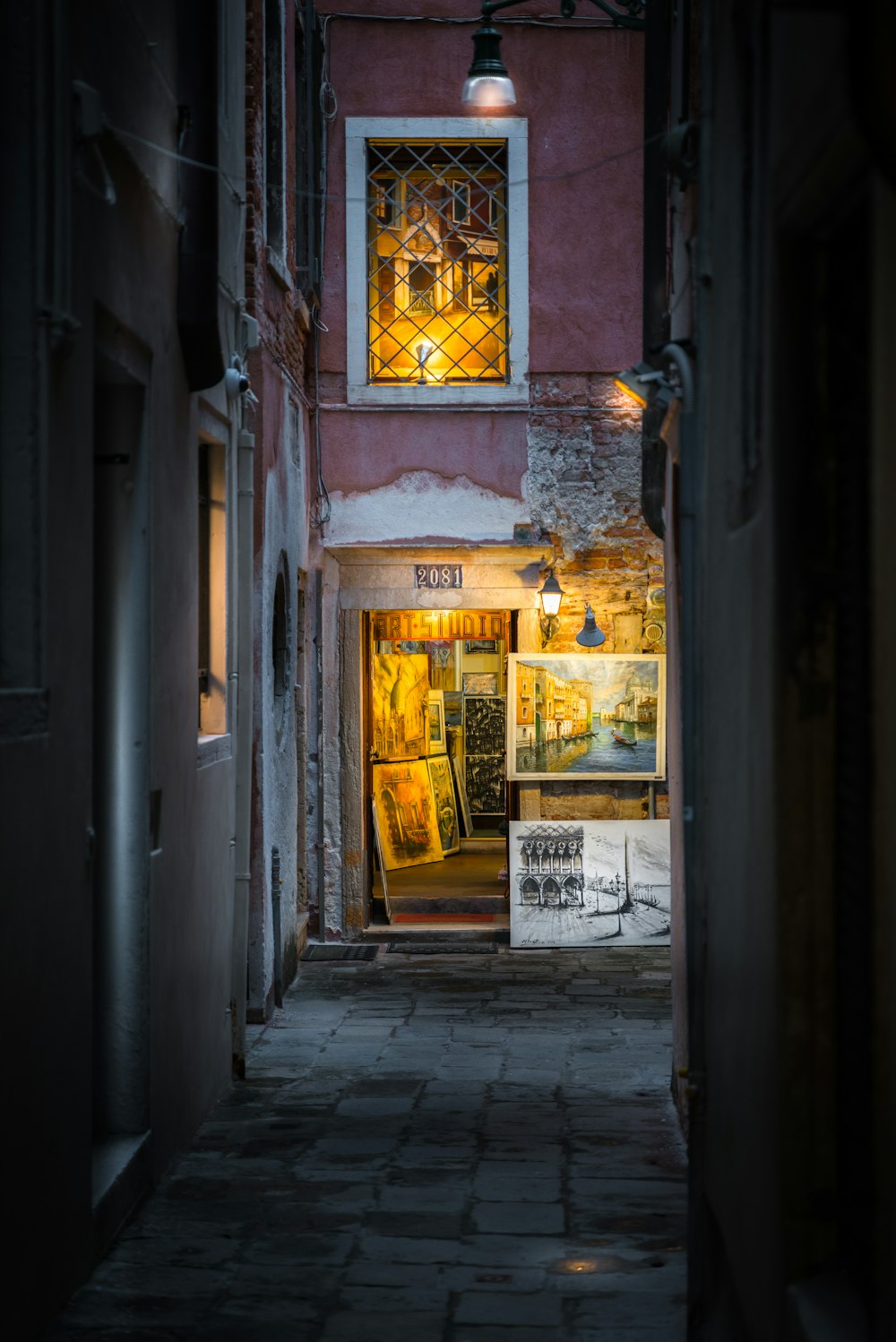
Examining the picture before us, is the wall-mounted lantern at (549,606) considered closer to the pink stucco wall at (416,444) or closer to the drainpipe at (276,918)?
the pink stucco wall at (416,444)

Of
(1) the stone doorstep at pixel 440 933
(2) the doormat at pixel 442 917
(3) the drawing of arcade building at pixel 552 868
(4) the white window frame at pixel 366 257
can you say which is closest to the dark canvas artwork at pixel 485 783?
(2) the doormat at pixel 442 917

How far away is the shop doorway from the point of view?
1550cm

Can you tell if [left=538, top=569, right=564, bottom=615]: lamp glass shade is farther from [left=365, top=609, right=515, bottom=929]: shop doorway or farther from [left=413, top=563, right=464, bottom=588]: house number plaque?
[left=413, top=563, right=464, bottom=588]: house number plaque

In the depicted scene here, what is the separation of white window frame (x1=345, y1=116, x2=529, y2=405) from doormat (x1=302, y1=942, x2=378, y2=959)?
442cm

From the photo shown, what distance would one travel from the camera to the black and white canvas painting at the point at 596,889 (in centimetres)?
1408

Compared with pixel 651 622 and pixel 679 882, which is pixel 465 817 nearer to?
pixel 651 622

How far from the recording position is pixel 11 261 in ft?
17.3

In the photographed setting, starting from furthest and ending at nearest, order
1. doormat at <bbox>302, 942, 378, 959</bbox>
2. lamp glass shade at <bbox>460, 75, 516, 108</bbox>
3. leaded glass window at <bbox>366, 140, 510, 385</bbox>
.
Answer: leaded glass window at <bbox>366, 140, 510, 385</bbox>, doormat at <bbox>302, 942, 378, 959</bbox>, lamp glass shade at <bbox>460, 75, 516, 108</bbox>

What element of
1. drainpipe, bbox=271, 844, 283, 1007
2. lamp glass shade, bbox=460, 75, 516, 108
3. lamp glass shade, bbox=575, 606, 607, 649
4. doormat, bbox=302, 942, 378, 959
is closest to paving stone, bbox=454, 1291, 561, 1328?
drainpipe, bbox=271, 844, 283, 1007

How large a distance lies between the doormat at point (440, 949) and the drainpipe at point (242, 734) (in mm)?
4564

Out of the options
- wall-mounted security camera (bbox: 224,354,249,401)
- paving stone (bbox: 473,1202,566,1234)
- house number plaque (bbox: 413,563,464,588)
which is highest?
wall-mounted security camera (bbox: 224,354,249,401)

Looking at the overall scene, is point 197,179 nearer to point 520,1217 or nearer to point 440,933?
point 520,1217

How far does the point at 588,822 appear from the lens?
14.3 m

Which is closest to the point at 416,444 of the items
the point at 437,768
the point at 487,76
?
the point at 487,76
